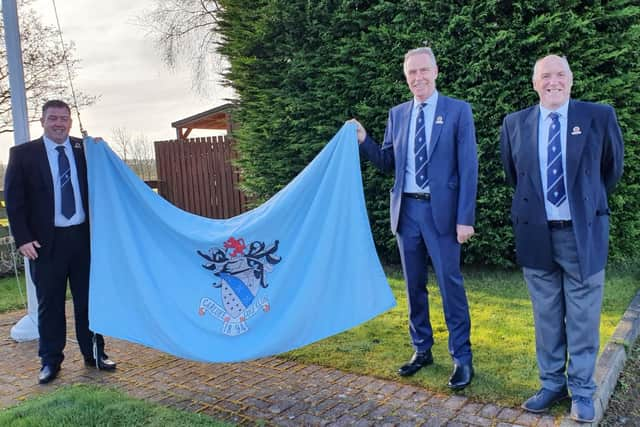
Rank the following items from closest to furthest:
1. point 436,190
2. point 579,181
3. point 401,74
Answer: point 579,181 < point 436,190 < point 401,74

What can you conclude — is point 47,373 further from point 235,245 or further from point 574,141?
point 574,141

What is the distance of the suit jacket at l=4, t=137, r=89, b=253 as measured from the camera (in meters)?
3.79

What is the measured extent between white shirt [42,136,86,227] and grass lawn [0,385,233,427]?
1236 mm

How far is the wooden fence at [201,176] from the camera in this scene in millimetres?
10555

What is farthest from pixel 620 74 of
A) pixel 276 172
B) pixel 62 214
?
pixel 62 214

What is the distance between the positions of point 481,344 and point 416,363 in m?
0.82

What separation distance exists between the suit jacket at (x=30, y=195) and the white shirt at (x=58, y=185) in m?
0.03

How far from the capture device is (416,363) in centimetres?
374

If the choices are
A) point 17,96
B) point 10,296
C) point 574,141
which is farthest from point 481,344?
point 10,296

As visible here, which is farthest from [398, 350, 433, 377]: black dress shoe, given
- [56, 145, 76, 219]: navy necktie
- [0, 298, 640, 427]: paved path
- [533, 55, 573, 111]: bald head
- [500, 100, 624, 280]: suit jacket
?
[56, 145, 76, 219]: navy necktie

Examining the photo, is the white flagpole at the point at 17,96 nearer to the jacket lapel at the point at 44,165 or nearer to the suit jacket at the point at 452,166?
the jacket lapel at the point at 44,165

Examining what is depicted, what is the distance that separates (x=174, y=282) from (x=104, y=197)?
0.84 m

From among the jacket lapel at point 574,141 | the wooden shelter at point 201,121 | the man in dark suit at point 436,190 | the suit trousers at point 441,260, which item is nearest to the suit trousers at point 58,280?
the man in dark suit at point 436,190

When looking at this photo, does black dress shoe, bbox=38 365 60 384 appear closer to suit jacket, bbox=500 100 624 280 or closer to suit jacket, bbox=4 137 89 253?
suit jacket, bbox=4 137 89 253
